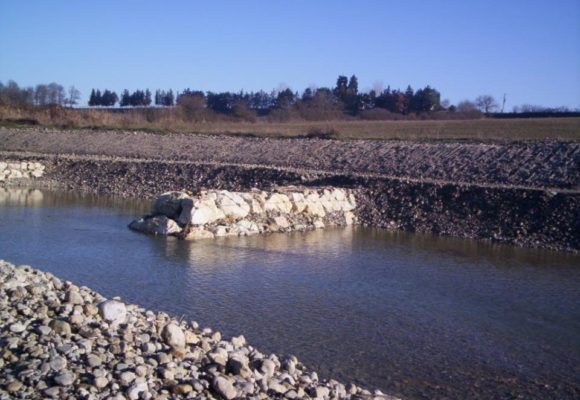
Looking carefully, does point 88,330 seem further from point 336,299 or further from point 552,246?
point 552,246

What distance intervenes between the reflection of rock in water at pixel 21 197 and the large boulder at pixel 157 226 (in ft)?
23.3

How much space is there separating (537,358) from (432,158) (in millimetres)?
19546

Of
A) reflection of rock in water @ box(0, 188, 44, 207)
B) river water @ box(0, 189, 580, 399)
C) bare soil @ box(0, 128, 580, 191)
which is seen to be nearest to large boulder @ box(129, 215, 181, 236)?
river water @ box(0, 189, 580, 399)

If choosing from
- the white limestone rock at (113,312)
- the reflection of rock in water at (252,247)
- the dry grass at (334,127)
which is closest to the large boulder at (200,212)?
the reflection of rock in water at (252,247)

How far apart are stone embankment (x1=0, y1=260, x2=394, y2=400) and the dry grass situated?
28.0 meters

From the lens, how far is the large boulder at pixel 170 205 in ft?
67.4

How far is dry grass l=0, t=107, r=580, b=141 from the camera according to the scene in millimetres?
38094

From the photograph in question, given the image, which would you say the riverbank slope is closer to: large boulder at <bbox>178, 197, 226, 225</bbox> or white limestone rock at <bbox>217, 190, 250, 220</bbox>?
white limestone rock at <bbox>217, 190, 250, 220</bbox>

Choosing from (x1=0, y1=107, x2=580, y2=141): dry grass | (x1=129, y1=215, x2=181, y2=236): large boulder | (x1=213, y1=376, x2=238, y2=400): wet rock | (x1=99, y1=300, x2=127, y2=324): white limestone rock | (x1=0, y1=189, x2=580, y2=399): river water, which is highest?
(x1=0, y1=107, x2=580, y2=141): dry grass

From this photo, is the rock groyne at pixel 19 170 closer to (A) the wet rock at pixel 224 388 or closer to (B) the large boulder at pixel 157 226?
(B) the large boulder at pixel 157 226

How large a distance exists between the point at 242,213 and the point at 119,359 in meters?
13.7

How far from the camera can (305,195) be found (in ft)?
77.2

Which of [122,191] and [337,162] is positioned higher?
[337,162]

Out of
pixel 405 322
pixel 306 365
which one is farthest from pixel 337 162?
pixel 306 365
